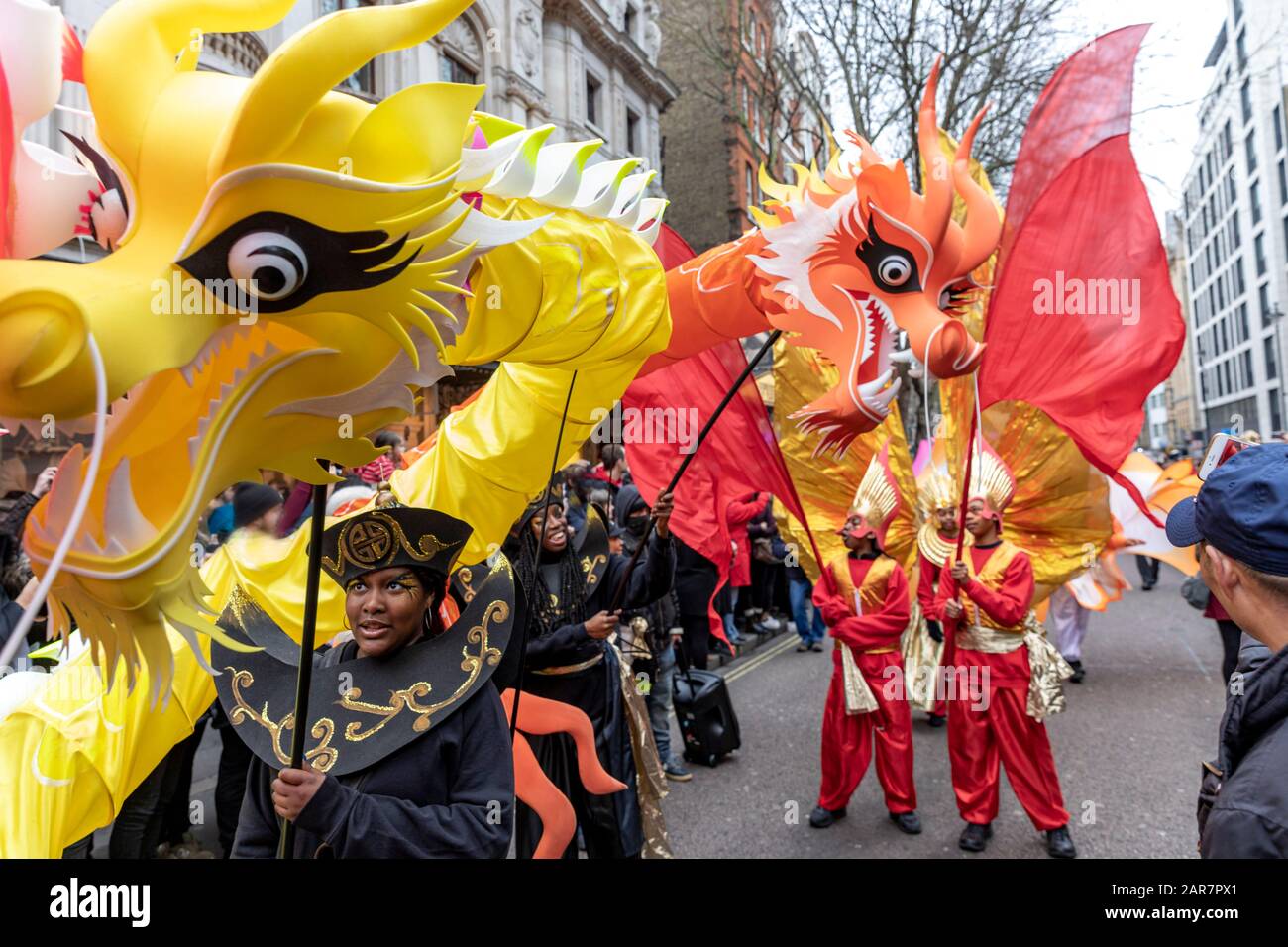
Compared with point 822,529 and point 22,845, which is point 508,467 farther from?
point 822,529

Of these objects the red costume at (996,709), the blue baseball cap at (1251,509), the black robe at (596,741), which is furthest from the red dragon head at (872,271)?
the red costume at (996,709)

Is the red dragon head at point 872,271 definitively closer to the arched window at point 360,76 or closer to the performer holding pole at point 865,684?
the performer holding pole at point 865,684

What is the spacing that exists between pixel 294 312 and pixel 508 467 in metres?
1.40

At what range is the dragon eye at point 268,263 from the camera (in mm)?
1151

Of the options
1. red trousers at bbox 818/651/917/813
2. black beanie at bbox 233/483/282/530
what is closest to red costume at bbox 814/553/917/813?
red trousers at bbox 818/651/917/813

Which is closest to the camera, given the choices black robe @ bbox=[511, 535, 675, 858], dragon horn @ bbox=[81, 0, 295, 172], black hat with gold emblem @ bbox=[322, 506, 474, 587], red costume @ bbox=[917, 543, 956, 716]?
dragon horn @ bbox=[81, 0, 295, 172]

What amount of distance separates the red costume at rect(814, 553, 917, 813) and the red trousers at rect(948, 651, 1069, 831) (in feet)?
0.98

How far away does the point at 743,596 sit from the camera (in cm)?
948

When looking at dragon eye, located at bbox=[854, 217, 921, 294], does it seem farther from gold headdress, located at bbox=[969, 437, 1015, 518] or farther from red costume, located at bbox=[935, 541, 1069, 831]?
gold headdress, located at bbox=[969, 437, 1015, 518]

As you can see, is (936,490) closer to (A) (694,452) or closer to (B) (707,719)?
(B) (707,719)

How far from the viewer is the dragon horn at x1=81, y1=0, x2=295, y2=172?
1.18 metres

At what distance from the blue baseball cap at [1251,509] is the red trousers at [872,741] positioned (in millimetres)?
3180

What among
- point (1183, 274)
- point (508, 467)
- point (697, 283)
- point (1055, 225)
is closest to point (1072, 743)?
point (1055, 225)

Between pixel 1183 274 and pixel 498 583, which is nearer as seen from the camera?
pixel 498 583
